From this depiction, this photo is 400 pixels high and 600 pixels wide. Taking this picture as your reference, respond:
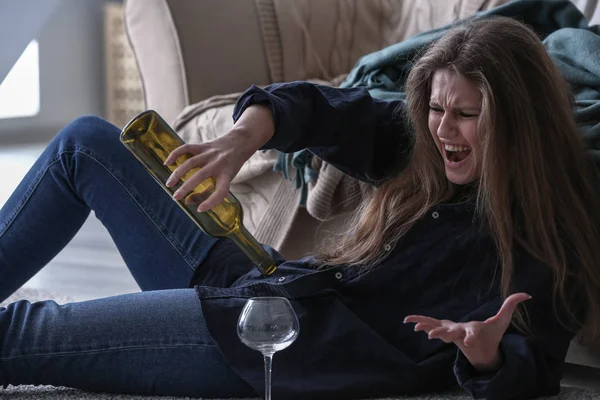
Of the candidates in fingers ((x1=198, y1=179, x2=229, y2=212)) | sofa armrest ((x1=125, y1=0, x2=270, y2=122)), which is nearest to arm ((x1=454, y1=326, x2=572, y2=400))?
fingers ((x1=198, y1=179, x2=229, y2=212))

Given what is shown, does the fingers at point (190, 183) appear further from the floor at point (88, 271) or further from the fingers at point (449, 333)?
the floor at point (88, 271)

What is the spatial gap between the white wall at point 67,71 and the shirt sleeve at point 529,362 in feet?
15.0

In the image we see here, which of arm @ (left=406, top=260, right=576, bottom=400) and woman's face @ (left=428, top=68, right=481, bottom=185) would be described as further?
woman's face @ (left=428, top=68, right=481, bottom=185)

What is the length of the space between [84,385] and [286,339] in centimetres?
40

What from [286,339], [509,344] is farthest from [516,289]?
[286,339]

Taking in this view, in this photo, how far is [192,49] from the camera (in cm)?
243

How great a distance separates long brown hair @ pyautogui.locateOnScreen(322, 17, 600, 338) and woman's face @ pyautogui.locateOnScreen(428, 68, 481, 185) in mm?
13

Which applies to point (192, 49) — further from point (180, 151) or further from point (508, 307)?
point (508, 307)

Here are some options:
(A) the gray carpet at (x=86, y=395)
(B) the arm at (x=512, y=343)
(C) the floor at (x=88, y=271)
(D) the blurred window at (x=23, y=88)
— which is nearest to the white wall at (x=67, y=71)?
(D) the blurred window at (x=23, y=88)

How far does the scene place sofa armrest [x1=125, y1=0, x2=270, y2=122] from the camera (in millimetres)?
2420

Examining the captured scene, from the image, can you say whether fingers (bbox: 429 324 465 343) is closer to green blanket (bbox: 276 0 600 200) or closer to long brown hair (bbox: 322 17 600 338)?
long brown hair (bbox: 322 17 600 338)

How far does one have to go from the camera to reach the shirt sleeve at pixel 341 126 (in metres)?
1.28

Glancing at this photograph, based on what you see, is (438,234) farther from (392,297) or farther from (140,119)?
(140,119)

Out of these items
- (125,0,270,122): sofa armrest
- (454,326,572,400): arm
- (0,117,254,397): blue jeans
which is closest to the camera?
(454,326,572,400): arm
